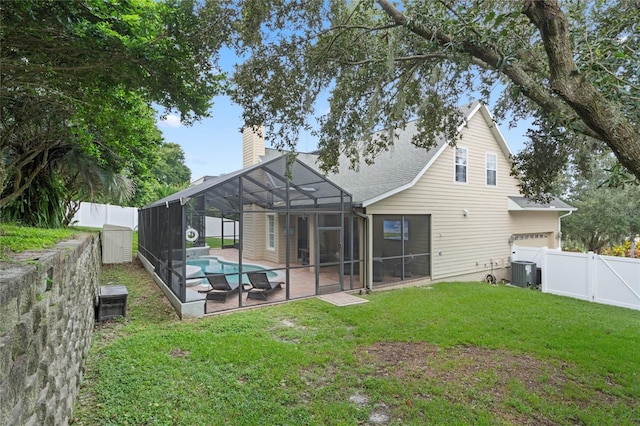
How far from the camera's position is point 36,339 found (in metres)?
2.07

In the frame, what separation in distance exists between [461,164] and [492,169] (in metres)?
1.98

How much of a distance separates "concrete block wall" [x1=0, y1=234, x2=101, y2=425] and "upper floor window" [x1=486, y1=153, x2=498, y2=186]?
13.6 metres

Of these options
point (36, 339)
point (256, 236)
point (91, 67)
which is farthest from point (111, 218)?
point (36, 339)

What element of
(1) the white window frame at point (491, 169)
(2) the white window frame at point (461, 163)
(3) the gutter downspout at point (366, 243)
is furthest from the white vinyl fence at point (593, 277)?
(3) the gutter downspout at point (366, 243)

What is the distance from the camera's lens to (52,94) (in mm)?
4215

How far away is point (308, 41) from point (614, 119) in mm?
4446

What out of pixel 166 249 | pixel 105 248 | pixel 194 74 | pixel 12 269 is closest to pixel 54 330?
pixel 12 269

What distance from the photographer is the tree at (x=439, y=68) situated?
3.71 metres

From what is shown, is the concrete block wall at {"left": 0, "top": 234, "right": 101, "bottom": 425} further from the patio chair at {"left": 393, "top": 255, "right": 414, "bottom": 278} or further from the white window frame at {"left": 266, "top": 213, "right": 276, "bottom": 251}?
the white window frame at {"left": 266, "top": 213, "right": 276, "bottom": 251}

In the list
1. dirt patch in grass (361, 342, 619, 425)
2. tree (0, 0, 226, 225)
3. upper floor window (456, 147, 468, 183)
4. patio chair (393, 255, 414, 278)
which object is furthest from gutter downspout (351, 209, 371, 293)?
tree (0, 0, 226, 225)

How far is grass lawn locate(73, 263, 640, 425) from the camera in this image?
387cm

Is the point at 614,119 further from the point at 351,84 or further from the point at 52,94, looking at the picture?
the point at 52,94

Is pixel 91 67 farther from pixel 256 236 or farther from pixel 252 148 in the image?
pixel 252 148

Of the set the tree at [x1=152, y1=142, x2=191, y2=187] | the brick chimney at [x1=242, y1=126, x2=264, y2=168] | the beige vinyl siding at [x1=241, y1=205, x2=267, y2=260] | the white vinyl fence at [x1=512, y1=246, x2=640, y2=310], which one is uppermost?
the tree at [x1=152, y1=142, x2=191, y2=187]
